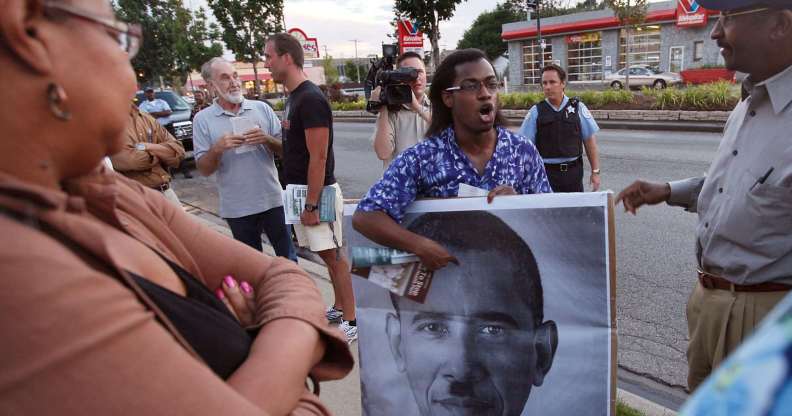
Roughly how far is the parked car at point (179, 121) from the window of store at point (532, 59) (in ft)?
91.8

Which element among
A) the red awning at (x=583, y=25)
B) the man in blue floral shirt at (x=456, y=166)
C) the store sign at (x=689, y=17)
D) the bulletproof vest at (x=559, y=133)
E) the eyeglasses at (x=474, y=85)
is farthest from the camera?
the red awning at (x=583, y=25)

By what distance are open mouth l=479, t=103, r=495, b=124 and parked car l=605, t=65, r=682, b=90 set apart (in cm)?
2697

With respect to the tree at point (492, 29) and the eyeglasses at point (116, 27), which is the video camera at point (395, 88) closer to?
the eyeglasses at point (116, 27)

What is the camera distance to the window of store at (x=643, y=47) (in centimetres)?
3225

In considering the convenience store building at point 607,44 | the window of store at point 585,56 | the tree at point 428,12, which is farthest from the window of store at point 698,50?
the tree at point 428,12

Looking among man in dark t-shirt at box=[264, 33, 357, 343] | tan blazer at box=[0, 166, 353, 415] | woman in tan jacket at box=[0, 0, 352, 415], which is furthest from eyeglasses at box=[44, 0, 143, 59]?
man in dark t-shirt at box=[264, 33, 357, 343]

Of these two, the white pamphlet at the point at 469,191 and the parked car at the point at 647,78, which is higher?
the parked car at the point at 647,78

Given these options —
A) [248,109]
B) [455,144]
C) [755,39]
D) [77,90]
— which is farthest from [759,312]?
[248,109]

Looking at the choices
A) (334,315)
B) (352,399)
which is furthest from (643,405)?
(334,315)

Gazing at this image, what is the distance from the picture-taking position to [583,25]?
33.3 meters

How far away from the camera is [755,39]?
185 centimetres

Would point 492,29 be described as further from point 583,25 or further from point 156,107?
point 156,107

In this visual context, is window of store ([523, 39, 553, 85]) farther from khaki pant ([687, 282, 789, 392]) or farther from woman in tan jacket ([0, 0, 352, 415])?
woman in tan jacket ([0, 0, 352, 415])

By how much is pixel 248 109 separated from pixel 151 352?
348cm
